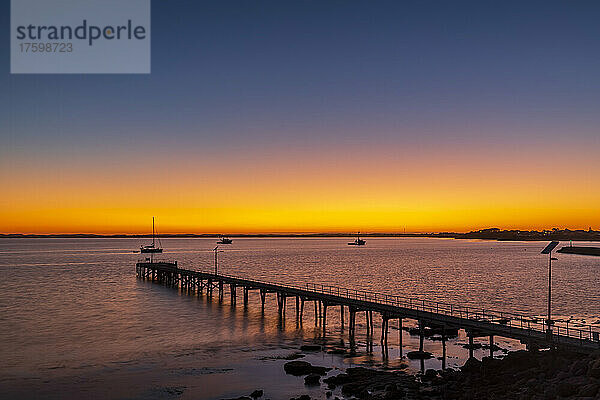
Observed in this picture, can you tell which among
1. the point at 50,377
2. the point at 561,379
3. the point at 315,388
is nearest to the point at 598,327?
the point at 561,379

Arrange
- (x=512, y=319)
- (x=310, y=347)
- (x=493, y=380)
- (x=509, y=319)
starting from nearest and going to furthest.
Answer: (x=493, y=380), (x=509, y=319), (x=310, y=347), (x=512, y=319)

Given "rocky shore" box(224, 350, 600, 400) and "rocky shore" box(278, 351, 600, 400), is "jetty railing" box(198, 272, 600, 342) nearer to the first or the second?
"rocky shore" box(278, 351, 600, 400)

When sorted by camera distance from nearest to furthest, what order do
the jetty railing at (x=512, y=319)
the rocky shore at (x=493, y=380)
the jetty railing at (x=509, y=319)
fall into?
the rocky shore at (x=493, y=380), the jetty railing at (x=509, y=319), the jetty railing at (x=512, y=319)

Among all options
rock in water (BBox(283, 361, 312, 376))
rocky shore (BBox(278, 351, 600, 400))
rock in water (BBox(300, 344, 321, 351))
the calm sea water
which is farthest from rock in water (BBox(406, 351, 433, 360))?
rock in water (BBox(283, 361, 312, 376))

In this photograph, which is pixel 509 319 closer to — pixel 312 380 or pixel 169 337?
pixel 312 380

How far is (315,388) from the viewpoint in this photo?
31.1m

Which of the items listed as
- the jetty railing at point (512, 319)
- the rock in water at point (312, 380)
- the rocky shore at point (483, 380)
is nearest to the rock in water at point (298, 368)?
the rocky shore at point (483, 380)

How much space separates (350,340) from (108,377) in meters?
19.1

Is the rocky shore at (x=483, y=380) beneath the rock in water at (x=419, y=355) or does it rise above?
above

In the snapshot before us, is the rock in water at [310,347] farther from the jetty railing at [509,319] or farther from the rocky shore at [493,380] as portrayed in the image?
the jetty railing at [509,319]

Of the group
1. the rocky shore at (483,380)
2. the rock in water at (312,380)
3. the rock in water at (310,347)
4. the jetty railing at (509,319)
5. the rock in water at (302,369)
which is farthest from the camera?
the rock in water at (310,347)

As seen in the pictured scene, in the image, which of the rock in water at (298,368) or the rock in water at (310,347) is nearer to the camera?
the rock in water at (298,368)

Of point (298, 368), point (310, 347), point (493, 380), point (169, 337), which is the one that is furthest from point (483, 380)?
point (169, 337)

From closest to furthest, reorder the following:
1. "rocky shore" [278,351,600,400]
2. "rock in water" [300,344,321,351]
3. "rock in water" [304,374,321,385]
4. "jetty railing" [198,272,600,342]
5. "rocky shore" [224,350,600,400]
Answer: "rocky shore" [278,351,600,400] < "rocky shore" [224,350,600,400] < "rock in water" [304,374,321,385] < "jetty railing" [198,272,600,342] < "rock in water" [300,344,321,351]
